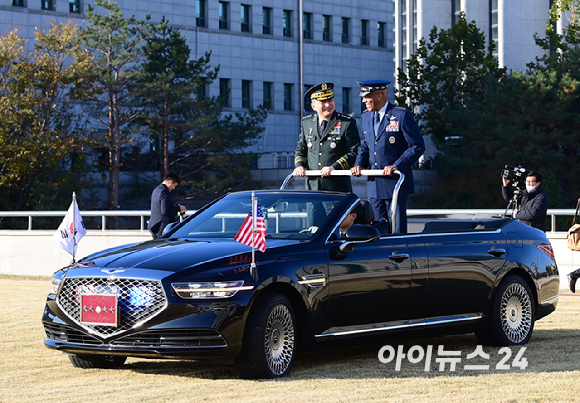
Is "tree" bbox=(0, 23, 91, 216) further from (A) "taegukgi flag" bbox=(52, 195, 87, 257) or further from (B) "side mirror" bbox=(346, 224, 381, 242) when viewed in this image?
(B) "side mirror" bbox=(346, 224, 381, 242)

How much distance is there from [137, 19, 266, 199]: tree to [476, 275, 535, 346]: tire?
37.4 metres

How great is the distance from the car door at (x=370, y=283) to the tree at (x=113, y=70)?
36.5 m

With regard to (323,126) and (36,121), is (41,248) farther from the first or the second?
(36,121)

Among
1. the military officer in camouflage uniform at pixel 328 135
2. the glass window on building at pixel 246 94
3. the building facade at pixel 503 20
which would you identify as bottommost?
the military officer in camouflage uniform at pixel 328 135

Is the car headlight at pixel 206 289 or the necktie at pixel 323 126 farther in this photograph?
the necktie at pixel 323 126

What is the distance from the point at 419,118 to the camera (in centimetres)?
6272

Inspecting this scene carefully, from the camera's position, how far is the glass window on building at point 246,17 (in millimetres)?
71312

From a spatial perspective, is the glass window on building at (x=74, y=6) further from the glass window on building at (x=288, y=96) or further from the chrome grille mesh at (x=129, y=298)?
the chrome grille mesh at (x=129, y=298)

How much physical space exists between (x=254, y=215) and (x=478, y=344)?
10.8 ft

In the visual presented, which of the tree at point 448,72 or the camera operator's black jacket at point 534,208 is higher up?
the tree at point 448,72

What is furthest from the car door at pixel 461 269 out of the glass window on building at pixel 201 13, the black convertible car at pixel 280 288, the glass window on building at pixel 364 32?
the glass window on building at pixel 364 32

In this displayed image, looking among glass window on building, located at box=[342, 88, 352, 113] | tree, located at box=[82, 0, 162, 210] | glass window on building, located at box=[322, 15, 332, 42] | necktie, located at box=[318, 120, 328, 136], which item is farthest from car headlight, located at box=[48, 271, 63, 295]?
glass window on building, located at box=[322, 15, 332, 42]

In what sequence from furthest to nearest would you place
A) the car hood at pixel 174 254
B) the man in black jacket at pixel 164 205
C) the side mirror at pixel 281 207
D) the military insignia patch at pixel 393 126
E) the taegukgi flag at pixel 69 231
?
the taegukgi flag at pixel 69 231 < the man in black jacket at pixel 164 205 < the military insignia patch at pixel 393 126 < the side mirror at pixel 281 207 < the car hood at pixel 174 254

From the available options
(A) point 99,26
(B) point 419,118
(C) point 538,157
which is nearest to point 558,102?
(C) point 538,157
